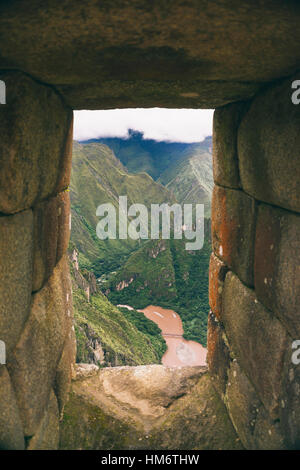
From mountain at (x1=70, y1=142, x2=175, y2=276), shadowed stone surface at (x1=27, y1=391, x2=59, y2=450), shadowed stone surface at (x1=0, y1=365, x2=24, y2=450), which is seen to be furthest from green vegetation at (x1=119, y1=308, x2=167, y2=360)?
shadowed stone surface at (x1=0, y1=365, x2=24, y2=450)

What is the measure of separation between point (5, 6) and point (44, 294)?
2.07 m

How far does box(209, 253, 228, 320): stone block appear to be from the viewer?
11.1 ft

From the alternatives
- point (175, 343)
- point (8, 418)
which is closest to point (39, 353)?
point (8, 418)

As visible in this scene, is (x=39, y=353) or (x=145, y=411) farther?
(x=145, y=411)

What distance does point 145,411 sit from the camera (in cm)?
333

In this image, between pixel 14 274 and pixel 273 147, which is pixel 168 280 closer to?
pixel 273 147

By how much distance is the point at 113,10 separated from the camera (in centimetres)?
149

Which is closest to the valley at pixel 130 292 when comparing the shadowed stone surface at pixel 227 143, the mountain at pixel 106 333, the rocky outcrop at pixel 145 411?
the mountain at pixel 106 333

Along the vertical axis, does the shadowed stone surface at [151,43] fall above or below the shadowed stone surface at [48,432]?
above

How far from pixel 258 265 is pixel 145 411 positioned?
2.11 meters

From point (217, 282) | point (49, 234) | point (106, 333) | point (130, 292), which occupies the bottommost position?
point (130, 292)

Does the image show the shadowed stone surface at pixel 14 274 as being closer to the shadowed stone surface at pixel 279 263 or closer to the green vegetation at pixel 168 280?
the shadowed stone surface at pixel 279 263

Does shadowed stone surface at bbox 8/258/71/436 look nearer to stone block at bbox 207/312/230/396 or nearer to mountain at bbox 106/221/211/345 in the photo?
stone block at bbox 207/312/230/396

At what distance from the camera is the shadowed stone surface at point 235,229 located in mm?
2809
